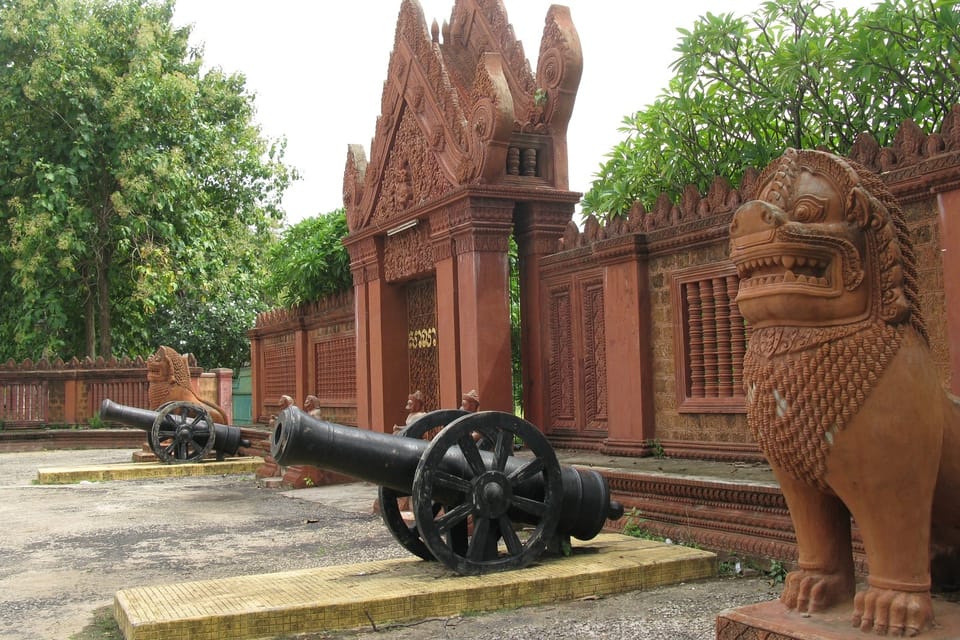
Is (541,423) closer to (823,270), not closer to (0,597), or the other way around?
(0,597)

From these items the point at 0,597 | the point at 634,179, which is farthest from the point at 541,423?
the point at 0,597

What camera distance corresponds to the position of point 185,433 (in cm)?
1673

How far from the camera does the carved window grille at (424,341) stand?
1228 centimetres

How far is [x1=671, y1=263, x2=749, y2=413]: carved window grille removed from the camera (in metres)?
8.10

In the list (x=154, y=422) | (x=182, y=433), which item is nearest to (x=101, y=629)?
(x=182, y=433)

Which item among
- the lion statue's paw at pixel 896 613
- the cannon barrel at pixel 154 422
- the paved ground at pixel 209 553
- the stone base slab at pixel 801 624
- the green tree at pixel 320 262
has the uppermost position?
the green tree at pixel 320 262

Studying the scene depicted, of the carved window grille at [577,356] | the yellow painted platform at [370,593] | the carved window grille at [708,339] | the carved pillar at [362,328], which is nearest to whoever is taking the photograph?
the yellow painted platform at [370,593]

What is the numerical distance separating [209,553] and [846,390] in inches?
232

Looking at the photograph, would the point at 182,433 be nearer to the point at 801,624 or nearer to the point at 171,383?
the point at 171,383

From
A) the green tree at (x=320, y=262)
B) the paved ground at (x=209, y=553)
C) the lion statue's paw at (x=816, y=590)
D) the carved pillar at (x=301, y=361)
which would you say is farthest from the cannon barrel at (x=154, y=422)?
the lion statue's paw at (x=816, y=590)

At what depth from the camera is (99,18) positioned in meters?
25.2

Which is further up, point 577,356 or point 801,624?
point 577,356

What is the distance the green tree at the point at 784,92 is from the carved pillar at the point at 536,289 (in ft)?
2.08

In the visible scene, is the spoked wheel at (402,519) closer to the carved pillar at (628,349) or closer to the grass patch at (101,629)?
the grass patch at (101,629)
